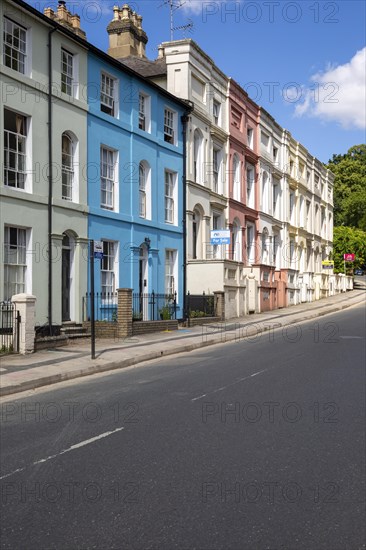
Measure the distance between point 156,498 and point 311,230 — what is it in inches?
1804


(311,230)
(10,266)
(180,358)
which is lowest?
(180,358)

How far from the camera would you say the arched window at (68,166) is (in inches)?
728

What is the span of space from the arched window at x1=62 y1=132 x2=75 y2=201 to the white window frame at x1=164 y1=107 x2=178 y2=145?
637cm

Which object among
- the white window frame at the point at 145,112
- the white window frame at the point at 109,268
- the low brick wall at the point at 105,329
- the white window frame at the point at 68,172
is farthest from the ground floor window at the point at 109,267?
the white window frame at the point at 145,112

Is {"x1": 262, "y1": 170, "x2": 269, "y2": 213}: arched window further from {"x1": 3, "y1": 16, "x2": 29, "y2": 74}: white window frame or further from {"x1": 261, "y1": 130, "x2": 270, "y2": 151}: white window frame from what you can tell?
{"x1": 3, "y1": 16, "x2": 29, "y2": 74}: white window frame

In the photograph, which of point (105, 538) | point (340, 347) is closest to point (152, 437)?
point (105, 538)

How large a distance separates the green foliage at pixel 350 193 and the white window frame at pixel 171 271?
4930cm

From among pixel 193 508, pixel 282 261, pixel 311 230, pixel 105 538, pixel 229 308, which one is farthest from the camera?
pixel 311 230

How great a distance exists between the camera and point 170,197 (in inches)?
971

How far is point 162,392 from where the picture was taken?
10.2 m

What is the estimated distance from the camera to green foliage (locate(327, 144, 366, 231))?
7006 cm

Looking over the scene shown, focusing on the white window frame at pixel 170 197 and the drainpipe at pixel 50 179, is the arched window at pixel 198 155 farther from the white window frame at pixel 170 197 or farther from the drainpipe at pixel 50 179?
the drainpipe at pixel 50 179

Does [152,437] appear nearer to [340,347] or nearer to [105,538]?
[105,538]

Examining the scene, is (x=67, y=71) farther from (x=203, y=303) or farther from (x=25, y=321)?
(x=203, y=303)
